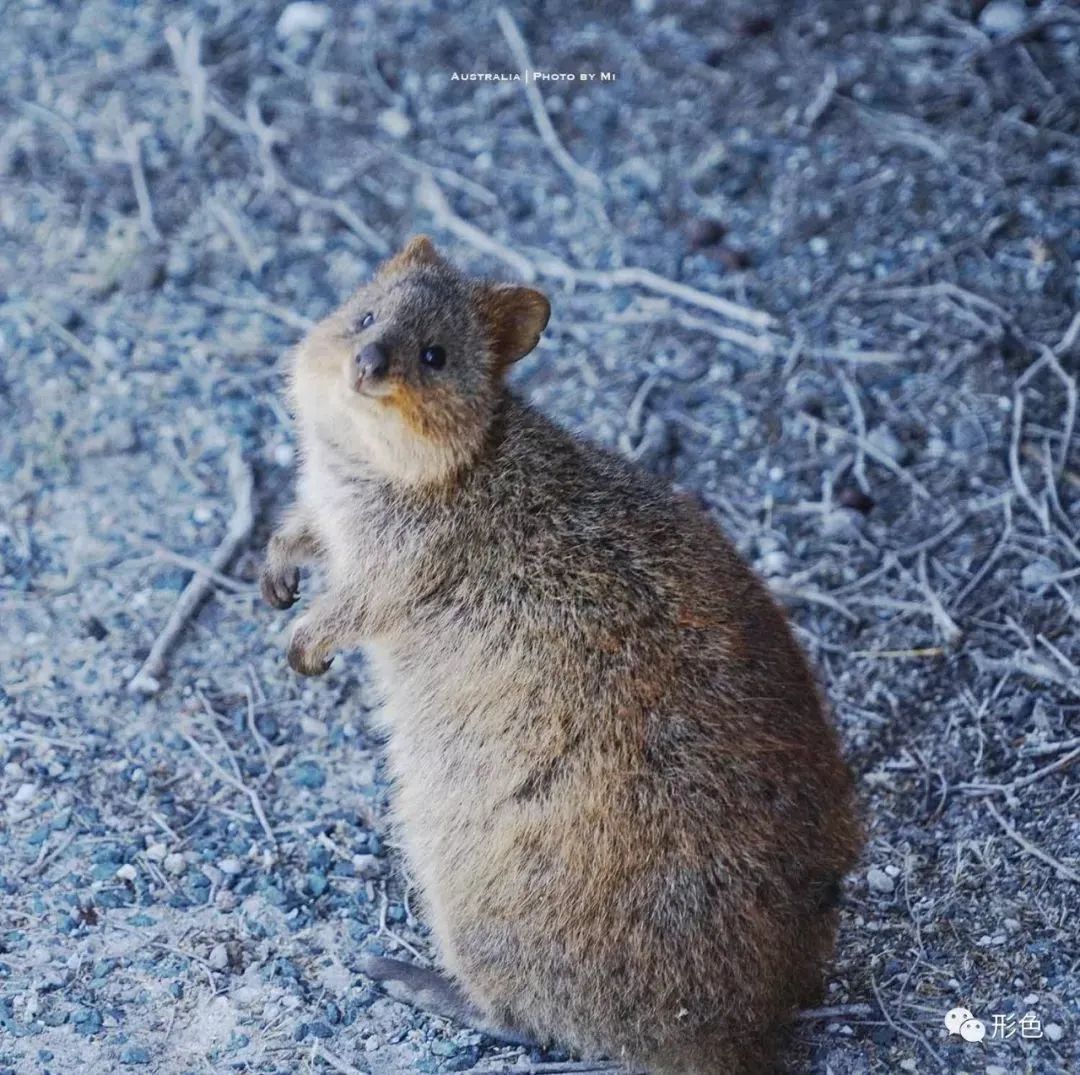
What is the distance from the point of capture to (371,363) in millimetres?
3830

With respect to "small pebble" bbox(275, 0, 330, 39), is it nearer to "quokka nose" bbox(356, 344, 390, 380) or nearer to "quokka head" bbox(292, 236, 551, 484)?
"quokka head" bbox(292, 236, 551, 484)

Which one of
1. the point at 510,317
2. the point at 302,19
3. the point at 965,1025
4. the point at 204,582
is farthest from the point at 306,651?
the point at 302,19

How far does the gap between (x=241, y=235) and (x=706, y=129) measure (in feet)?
6.77

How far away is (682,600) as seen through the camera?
12.6 feet

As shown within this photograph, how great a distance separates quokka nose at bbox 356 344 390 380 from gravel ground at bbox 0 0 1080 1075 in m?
1.54

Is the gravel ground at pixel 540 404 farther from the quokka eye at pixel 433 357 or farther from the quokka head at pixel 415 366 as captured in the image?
the quokka eye at pixel 433 357

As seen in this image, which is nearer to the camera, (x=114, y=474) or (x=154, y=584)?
(x=154, y=584)

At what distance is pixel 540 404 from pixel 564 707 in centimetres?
246

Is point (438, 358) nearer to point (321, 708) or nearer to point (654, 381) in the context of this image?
point (321, 708)

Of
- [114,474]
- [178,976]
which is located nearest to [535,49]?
[114,474]

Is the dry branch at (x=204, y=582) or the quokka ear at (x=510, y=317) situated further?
the dry branch at (x=204, y=582)

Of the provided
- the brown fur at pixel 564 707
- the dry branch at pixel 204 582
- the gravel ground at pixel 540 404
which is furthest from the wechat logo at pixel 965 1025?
the dry branch at pixel 204 582

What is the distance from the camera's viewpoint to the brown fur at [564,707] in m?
3.68

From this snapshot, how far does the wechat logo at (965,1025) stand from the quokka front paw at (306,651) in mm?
1818
